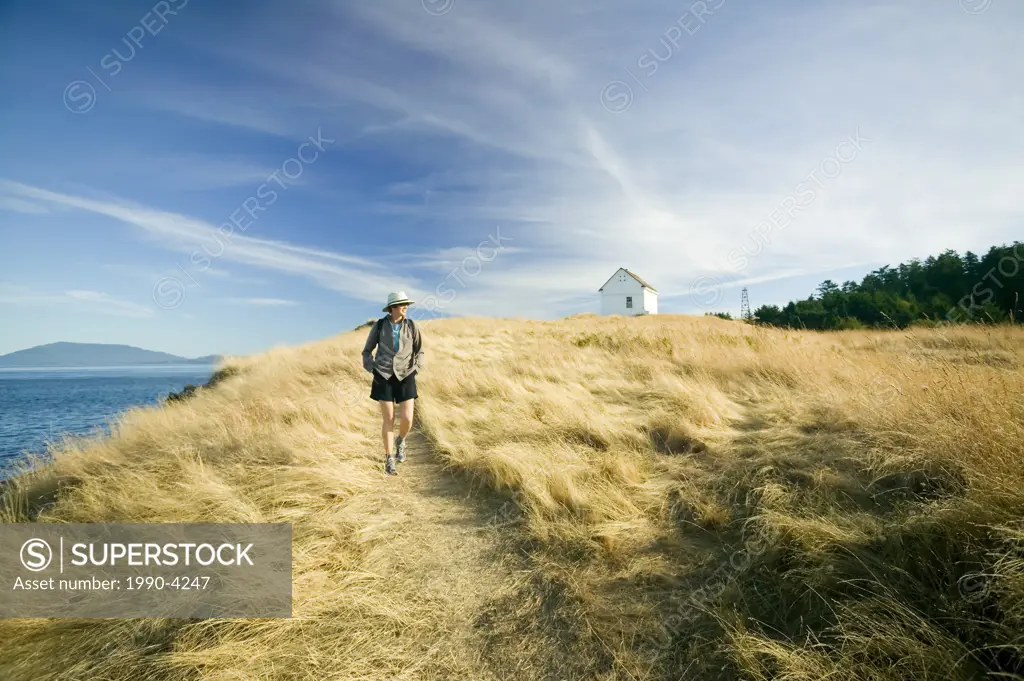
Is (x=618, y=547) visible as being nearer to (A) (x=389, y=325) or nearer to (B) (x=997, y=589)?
(B) (x=997, y=589)

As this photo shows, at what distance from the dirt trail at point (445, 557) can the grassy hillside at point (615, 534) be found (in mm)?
26

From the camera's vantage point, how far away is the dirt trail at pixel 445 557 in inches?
126

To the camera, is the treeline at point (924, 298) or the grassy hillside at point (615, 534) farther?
the treeline at point (924, 298)

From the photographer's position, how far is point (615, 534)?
13.4ft

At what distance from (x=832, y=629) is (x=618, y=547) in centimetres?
169

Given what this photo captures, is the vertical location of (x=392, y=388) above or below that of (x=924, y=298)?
below

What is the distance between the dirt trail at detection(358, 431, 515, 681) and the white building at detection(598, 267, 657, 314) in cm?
4657

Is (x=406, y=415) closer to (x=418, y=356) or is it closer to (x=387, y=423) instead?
(x=387, y=423)

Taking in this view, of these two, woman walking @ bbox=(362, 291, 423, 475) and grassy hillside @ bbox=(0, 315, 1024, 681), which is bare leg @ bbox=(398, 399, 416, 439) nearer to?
woman walking @ bbox=(362, 291, 423, 475)

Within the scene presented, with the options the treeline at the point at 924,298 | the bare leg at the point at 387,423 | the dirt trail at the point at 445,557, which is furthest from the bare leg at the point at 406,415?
the treeline at the point at 924,298

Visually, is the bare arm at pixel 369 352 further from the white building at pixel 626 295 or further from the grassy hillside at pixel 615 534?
the white building at pixel 626 295

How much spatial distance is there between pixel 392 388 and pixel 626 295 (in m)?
46.4

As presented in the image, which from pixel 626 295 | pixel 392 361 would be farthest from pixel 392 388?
pixel 626 295

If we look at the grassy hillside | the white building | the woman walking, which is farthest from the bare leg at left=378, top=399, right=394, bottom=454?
the white building
